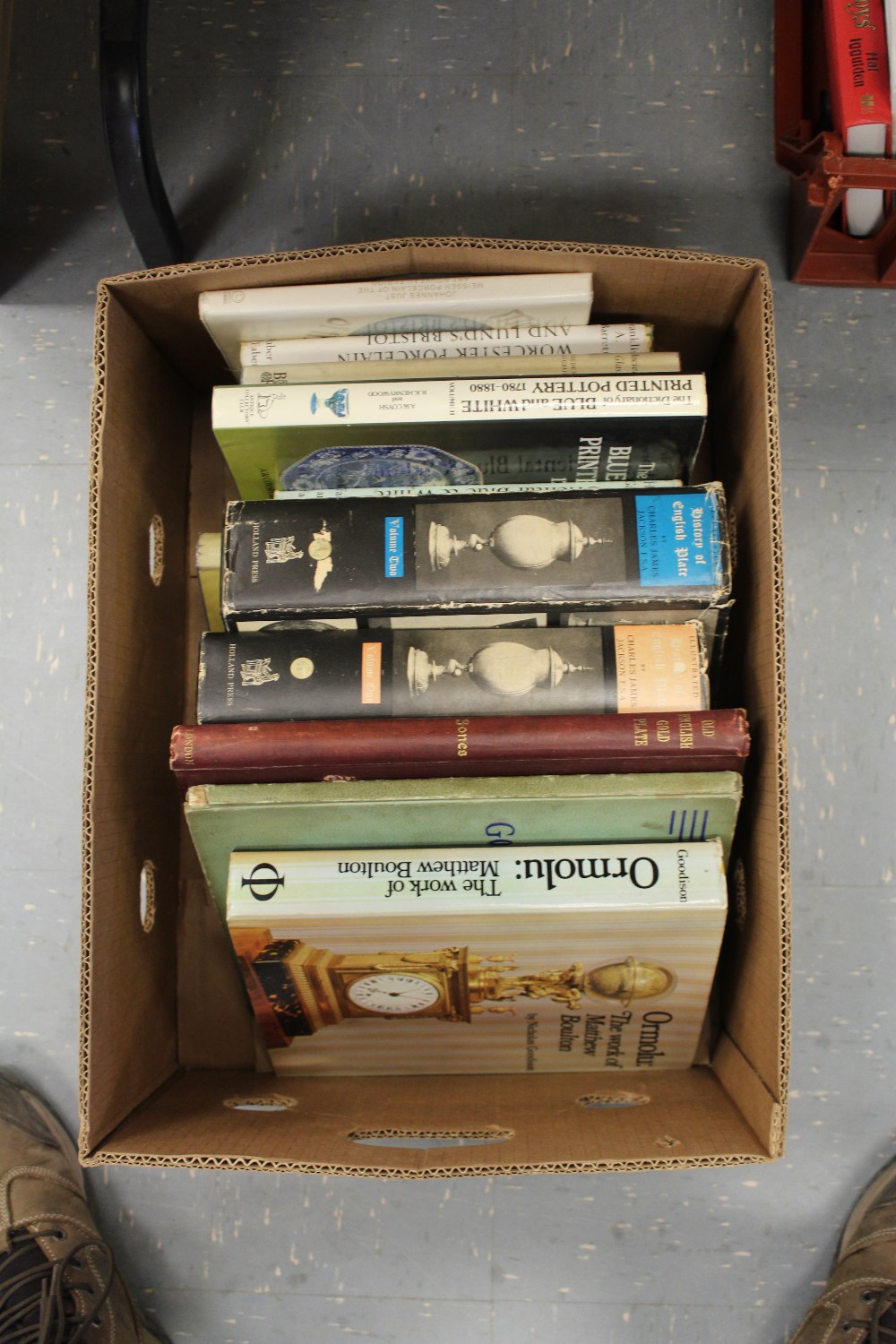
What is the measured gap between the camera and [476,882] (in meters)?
0.68

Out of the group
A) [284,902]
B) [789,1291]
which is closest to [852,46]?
[284,902]

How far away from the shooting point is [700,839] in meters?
0.70

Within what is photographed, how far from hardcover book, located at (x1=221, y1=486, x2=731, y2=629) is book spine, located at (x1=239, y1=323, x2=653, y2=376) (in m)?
0.13

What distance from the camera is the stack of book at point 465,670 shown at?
2.23ft

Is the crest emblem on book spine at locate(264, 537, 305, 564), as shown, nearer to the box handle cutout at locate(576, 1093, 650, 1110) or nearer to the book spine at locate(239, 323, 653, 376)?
the book spine at locate(239, 323, 653, 376)

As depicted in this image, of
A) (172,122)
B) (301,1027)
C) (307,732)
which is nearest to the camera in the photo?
(307,732)

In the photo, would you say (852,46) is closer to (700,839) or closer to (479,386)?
(479,386)

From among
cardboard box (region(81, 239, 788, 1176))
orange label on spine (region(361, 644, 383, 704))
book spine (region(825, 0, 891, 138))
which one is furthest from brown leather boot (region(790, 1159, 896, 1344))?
book spine (region(825, 0, 891, 138))

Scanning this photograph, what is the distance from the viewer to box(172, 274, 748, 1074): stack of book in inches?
26.7

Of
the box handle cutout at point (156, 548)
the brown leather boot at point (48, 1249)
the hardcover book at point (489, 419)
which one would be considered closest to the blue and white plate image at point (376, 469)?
the hardcover book at point (489, 419)

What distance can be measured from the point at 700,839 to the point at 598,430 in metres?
0.32

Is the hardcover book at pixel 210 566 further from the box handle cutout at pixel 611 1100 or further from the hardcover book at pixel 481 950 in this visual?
the box handle cutout at pixel 611 1100

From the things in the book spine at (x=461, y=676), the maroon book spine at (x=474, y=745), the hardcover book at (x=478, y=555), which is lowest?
the maroon book spine at (x=474, y=745)

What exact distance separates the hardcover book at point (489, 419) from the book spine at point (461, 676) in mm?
148
